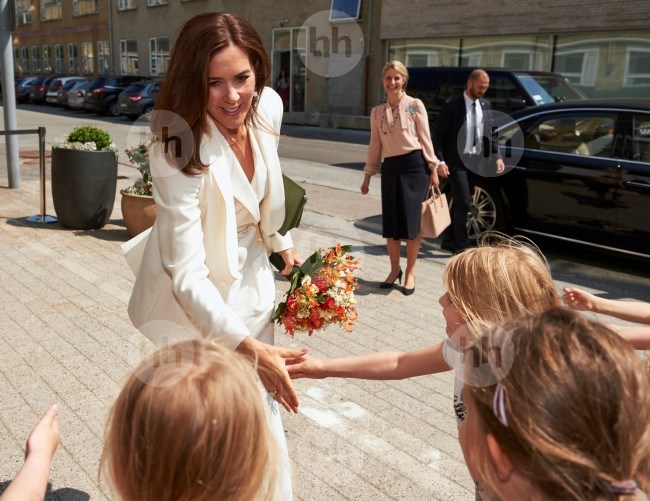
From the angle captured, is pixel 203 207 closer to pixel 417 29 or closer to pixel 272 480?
pixel 272 480

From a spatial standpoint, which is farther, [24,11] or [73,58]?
[24,11]

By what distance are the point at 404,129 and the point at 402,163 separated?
0.30 meters

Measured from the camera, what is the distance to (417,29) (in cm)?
2753

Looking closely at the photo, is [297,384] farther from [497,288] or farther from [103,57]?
[103,57]

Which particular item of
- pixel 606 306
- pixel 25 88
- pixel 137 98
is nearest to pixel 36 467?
pixel 606 306

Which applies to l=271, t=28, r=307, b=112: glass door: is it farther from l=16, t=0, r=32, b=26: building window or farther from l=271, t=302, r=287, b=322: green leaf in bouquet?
l=271, t=302, r=287, b=322: green leaf in bouquet

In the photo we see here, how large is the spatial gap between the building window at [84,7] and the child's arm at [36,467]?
164 feet

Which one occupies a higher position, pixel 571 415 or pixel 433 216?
pixel 571 415

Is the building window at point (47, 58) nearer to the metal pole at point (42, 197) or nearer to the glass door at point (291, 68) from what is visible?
the glass door at point (291, 68)

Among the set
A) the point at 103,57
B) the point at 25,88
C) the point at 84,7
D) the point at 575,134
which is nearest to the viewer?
the point at 575,134

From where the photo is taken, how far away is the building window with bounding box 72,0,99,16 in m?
47.4

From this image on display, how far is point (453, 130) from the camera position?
7.44m

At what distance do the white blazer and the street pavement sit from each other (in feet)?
1.59

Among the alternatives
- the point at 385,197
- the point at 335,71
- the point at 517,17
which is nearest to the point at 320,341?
the point at 385,197
